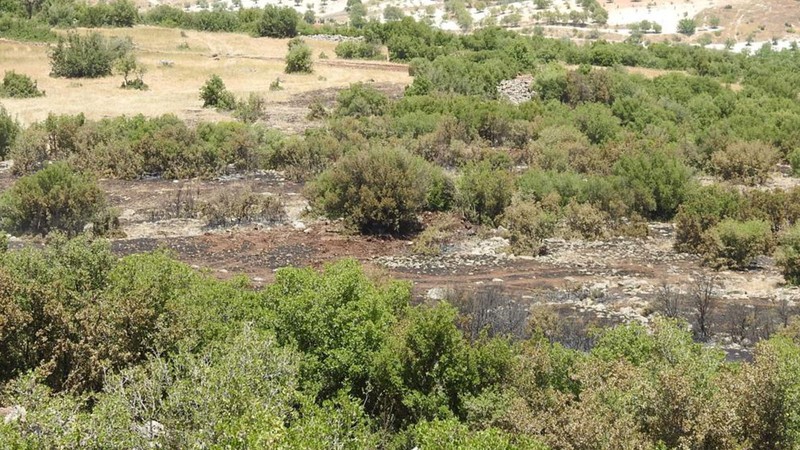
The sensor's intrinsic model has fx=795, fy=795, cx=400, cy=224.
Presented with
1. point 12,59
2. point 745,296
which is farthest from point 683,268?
point 12,59

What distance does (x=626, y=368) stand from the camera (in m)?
10.4

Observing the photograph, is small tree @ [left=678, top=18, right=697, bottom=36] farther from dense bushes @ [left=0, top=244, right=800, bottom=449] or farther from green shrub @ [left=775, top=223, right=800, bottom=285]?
dense bushes @ [left=0, top=244, right=800, bottom=449]

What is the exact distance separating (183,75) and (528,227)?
87.8ft

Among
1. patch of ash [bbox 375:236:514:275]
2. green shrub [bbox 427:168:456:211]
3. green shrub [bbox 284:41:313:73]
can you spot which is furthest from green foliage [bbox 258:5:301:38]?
patch of ash [bbox 375:236:514:275]

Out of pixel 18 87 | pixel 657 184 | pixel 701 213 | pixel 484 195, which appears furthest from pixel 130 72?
pixel 701 213

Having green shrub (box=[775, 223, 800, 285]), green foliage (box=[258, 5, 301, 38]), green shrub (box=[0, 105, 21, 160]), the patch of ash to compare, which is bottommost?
the patch of ash

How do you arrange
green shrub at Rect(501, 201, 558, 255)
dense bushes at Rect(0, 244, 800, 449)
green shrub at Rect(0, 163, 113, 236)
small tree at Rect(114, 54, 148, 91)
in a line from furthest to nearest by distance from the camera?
small tree at Rect(114, 54, 148, 91)
green shrub at Rect(501, 201, 558, 255)
green shrub at Rect(0, 163, 113, 236)
dense bushes at Rect(0, 244, 800, 449)

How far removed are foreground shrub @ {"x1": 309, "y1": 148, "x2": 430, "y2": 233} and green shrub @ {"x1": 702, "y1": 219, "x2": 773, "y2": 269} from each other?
8.03 metres

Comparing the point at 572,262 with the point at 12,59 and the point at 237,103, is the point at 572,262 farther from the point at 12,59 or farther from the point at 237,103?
the point at 12,59

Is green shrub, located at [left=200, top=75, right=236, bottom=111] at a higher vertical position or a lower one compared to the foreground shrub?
higher

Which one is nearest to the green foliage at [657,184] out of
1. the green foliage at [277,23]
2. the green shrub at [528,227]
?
the green shrub at [528,227]

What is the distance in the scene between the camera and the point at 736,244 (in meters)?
20.2

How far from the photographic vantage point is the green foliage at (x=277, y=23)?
5425 cm

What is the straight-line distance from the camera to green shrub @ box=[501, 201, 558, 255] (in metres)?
21.1
